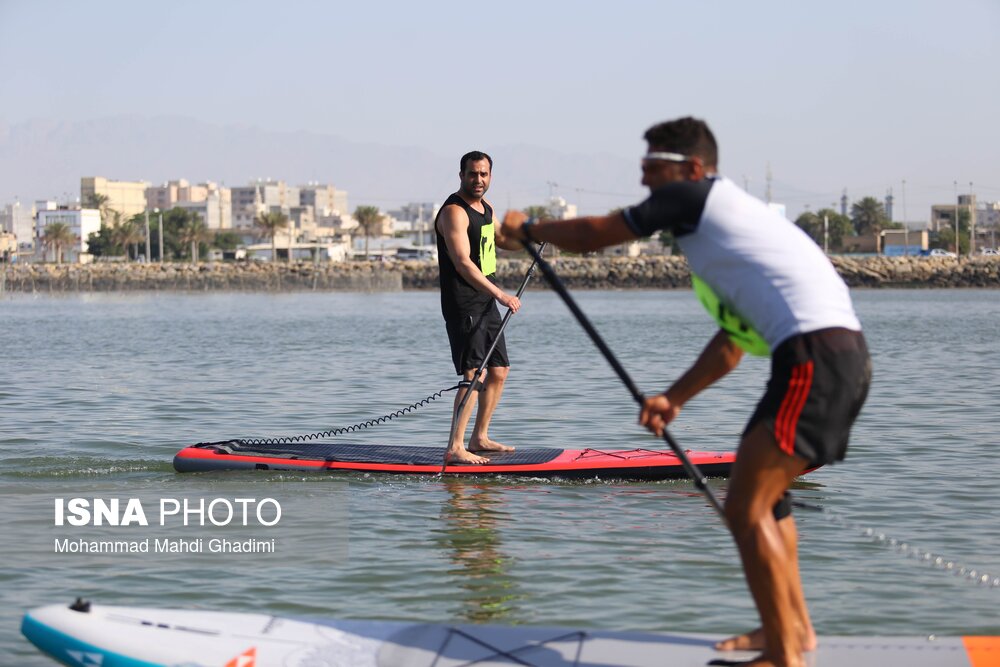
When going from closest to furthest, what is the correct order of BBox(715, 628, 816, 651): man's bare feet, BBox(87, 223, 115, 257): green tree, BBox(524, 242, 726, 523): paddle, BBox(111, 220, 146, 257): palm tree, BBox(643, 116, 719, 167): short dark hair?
BBox(643, 116, 719, 167): short dark hair
BBox(715, 628, 816, 651): man's bare feet
BBox(524, 242, 726, 523): paddle
BBox(111, 220, 146, 257): palm tree
BBox(87, 223, 115, 257): green tree

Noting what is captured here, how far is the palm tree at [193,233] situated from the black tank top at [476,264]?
469ft

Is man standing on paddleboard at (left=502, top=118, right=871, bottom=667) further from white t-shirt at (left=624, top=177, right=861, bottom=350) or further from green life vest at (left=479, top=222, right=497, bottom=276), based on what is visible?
green life vest at (left=479, top=222, right=497, bottom=276)

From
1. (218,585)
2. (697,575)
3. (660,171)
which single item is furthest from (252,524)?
(660,171)

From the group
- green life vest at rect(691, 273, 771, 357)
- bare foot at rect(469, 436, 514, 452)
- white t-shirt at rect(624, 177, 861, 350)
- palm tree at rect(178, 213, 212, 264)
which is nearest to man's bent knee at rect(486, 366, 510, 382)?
bare foot at rect(469, 436, 514, 452)

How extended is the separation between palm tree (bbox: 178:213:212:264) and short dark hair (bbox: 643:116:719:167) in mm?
147634

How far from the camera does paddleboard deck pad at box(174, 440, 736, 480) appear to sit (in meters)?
9.46

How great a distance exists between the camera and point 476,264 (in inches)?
363

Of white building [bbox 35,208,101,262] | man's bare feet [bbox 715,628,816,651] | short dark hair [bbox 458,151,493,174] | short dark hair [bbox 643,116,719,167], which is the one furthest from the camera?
white building [bbox 35,208,101,262]

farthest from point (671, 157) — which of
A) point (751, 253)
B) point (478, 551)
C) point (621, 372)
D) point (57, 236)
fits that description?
point (57, 236)

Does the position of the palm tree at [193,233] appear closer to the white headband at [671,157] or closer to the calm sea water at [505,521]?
the calm sea water at [505,521]

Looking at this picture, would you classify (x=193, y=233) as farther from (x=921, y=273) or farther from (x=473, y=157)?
(x=473, y=157)

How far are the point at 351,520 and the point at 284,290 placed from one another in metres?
108

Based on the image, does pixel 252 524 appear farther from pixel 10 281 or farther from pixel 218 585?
pixel 10 281

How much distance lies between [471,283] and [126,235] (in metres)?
148
